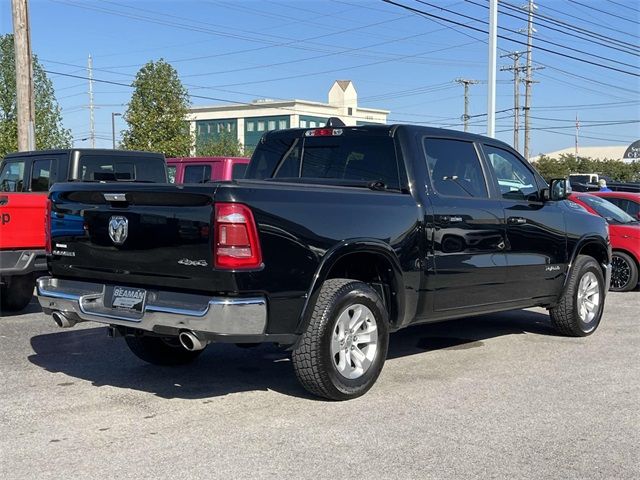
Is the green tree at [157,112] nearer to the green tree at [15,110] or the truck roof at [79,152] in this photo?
the green tree at [15,110]

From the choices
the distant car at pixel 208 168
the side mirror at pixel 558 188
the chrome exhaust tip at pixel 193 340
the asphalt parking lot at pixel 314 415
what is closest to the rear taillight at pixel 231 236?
the chrome exhaust tip at pixel 193 340

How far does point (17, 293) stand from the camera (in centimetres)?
902

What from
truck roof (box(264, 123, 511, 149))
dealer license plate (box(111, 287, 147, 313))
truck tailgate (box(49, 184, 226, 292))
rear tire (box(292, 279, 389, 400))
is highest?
truck roof (box(264, 123, 511, 149))

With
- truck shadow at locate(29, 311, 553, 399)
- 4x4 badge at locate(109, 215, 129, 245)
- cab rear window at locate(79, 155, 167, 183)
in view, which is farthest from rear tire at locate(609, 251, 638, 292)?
4x4 badge at locate(109, 215, 129, 245)

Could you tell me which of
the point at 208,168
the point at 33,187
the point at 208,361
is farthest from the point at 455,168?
the point at 208,168

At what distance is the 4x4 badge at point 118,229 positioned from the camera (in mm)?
5141

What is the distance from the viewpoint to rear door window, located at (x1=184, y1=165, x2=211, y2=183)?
42.1ft

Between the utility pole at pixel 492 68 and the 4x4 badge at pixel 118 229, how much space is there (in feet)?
47.5

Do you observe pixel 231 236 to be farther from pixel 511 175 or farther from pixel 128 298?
pixel 511 175

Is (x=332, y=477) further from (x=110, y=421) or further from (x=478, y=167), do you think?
(x=478, y=167)

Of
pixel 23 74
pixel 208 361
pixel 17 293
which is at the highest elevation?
pixel 23 74

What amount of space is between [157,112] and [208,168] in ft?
61.6

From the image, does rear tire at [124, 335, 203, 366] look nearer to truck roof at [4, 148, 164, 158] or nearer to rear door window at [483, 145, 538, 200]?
rear door window at [483, 145, 538, 200]

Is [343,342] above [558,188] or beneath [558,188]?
beneath
